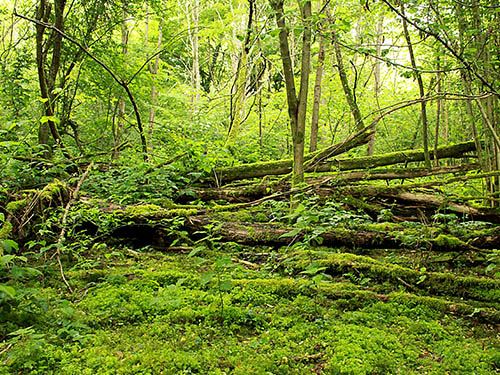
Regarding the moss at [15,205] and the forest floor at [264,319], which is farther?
the moss at [15,205]

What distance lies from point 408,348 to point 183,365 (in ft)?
4.63

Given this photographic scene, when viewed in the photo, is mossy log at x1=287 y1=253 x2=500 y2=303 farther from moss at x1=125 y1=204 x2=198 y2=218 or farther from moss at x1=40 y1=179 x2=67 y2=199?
moss at x1=40 y1=179 x2=67 y2=199

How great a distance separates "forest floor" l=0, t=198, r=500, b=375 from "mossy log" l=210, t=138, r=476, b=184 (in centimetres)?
319

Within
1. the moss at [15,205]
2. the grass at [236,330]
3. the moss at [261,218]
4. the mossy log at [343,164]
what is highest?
the mossy log at [343,164]

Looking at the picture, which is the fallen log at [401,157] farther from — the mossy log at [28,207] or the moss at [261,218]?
the mossy log at [28,207]

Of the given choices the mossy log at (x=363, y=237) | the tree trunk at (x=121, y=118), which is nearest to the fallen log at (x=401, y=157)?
the mossy log at (x=363, y=237)

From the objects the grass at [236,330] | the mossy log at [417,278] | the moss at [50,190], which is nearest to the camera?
the grass at [236,330]

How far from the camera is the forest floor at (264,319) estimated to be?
189 centimetres

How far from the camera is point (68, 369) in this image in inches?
69.7

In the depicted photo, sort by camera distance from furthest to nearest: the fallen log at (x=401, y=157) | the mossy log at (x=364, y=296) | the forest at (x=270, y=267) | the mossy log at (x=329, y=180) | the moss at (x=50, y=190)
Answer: the fallen log at (x=401, y=157) → the mossy log at (x=329, y=180) → the moss at (x=50, y=190) → the mossy log at (x=364, y=296) → the forest at (x=270, y=267)

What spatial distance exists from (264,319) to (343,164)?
15.2 ft

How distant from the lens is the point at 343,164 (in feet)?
21.2

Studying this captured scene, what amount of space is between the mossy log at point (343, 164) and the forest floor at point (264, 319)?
10.5 feet

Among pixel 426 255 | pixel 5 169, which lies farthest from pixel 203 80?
pixel 426 255
